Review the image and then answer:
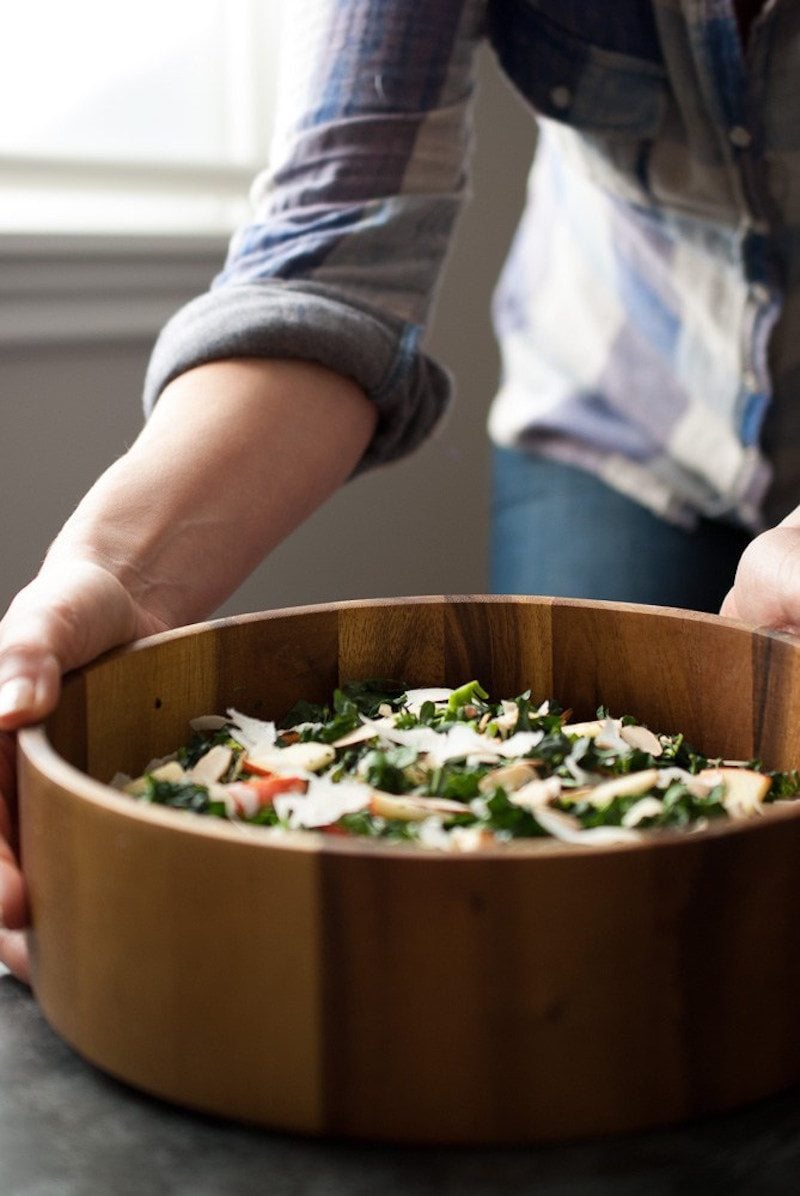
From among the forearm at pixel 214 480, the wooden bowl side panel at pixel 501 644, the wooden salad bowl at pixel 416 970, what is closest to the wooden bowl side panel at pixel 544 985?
the wooden salad bowl at pixel 416 970

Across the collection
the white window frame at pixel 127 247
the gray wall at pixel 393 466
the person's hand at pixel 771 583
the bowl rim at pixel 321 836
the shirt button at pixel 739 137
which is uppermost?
the shirt button at pixel 739 137

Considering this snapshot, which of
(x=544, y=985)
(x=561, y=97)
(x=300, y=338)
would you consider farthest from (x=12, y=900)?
(x=561, y=97)

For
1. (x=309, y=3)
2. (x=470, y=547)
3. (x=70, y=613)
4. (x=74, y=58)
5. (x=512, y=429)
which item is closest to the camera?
(x=70, y=613)

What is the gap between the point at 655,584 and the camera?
1550mm

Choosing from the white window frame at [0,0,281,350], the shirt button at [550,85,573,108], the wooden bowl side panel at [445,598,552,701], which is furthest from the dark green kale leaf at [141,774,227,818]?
the white window frame at [0,0,281,350]

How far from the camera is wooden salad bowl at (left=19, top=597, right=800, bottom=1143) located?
513 millimetres

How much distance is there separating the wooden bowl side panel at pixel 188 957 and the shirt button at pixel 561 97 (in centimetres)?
95

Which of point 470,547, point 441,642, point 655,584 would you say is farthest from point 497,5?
point 470,547

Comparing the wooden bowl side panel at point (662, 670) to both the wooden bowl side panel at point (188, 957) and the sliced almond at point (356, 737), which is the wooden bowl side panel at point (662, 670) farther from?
the wooden bowl side panel at point (188, 957)

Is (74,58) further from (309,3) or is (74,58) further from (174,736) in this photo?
(174,736)

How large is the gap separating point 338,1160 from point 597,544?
111 centimetres

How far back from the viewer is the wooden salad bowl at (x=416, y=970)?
513mm

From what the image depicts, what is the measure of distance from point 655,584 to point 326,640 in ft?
2.48

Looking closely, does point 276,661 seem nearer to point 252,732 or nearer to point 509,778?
point 252,732
